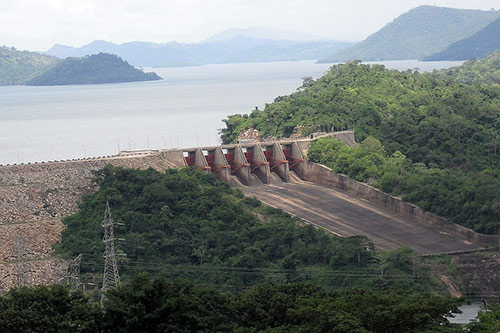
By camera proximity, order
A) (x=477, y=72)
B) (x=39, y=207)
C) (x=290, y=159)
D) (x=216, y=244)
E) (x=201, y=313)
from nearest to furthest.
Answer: (x=201, y=313) < (x=216, y=244) < (x=39, y=207) < (x=290, y=159) < (x=477, y=72)

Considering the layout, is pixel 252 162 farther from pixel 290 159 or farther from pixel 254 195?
pixel 254 195

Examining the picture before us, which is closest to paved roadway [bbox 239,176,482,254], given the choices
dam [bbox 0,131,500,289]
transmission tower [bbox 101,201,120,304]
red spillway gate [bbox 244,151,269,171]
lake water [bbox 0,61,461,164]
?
dam [bbox 0,131,500,289]

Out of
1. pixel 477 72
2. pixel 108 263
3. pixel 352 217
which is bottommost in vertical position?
pixel 352 217

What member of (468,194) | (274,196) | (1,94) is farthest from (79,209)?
(1,94)

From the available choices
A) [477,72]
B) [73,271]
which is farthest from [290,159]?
[477,72]

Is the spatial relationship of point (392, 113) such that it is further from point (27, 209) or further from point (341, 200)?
point (27, 209)

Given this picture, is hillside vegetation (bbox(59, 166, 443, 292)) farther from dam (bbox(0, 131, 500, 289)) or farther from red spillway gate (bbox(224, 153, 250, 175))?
red spillway gate (bbox(224, 153, 250, 175))
